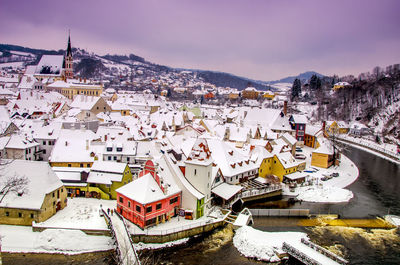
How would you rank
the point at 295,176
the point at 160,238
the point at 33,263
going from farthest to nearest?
the point at 295,176 < the point at 160,238 < the point at 33,263

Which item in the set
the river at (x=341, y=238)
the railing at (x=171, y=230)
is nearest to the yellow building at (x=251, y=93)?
the river at (x=341, y=238)

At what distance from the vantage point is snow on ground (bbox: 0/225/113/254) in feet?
90.5

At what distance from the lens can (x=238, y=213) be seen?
36.8 metres

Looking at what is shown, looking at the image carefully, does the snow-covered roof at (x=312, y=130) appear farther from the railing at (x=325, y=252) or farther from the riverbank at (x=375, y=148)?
the railing at (x=325, y=252)

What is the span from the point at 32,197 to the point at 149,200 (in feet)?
42.6

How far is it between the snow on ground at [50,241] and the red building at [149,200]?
381 centimetres

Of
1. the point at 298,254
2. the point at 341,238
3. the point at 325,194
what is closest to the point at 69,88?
the point at 325,194

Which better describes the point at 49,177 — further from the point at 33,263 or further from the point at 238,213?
the point at 238,213

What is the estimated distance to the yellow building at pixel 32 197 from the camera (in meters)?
30.6

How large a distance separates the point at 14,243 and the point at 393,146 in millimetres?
91978

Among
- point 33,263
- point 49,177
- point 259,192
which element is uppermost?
point 49,177

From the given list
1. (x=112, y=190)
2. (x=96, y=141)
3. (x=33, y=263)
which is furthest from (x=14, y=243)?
(x=96, y=141)

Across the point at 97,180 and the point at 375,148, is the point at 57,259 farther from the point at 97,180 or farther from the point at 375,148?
the point at 375,148

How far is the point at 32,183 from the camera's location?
32688 mm
